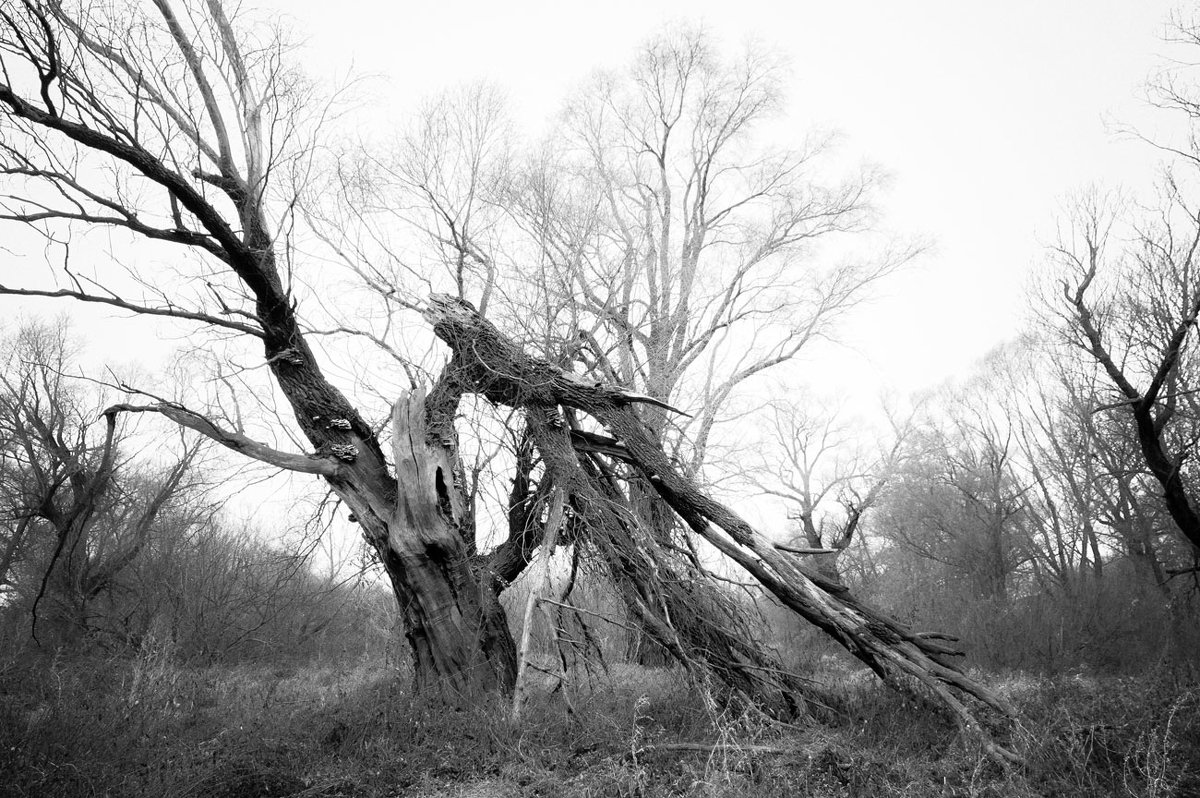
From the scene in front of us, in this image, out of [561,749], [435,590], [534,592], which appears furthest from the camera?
[435,590]

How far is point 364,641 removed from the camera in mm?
13953

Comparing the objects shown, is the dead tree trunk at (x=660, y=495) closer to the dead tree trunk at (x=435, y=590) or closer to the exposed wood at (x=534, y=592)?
the exposed wood at (x=534, y=592)

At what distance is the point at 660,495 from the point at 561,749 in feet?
9.70

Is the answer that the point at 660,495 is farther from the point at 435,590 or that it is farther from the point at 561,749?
the point at 561,749

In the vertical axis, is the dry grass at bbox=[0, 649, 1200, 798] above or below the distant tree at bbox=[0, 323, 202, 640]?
below

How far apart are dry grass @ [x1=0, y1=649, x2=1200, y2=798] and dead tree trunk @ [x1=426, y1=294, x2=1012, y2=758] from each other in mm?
538

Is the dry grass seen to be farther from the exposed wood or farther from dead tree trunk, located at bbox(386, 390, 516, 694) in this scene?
dead tree trunk, located at bbox(386, 390, 516, 694)

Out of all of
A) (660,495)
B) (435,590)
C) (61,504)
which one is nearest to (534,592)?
(435,590)

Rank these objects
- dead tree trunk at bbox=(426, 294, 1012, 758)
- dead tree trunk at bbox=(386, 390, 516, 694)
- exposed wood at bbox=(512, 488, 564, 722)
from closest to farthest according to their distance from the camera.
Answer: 1. exposed wood at bbox=(512, 488, 564, 722)
2. dead tree trunk at bbox=(426, 294, 1012, 758)
3. dead tree trunk at bbox=(386, 390, 516, 694)

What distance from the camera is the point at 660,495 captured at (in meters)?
7.38

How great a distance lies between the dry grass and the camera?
4.18 metres

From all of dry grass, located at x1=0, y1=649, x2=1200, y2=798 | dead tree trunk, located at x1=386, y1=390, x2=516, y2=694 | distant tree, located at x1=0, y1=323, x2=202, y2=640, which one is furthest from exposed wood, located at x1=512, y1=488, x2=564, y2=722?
distant tree, located at x1=0, y1=323, x2=202, y2=640

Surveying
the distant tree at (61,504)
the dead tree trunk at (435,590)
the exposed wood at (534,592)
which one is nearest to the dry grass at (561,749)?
the exposed wood at (534,592)

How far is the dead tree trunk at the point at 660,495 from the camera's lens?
580cm
